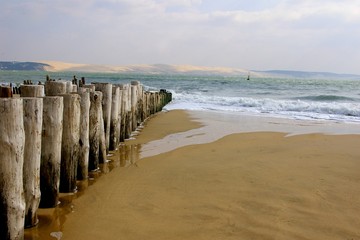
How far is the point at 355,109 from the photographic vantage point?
1827 centimetres

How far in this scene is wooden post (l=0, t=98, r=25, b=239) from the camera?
10.5ft

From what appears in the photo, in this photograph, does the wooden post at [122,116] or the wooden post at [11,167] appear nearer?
the wooden post at [11,167]

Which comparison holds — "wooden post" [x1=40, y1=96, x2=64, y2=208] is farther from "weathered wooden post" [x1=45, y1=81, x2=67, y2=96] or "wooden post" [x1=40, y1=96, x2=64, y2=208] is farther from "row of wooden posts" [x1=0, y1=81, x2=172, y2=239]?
"weathered wooden post" [x1=45, y1=81, x2=67, y2=96]

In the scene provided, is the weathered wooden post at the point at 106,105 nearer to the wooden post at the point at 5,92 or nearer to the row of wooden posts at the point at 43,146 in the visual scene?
the row of wooden posts at the point at 43,146

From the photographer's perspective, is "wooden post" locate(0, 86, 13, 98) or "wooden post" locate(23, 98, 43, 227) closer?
"wooden post" locate(0, 86, 13, 98)

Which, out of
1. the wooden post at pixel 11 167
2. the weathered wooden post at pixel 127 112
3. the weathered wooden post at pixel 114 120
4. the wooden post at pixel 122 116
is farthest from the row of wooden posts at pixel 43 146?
the weathered wooden post at pixel 127 112

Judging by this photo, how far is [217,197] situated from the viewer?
4777 millimetres

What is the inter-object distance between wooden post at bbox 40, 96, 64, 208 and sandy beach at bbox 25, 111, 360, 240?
0.18m

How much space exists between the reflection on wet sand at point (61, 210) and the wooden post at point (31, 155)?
141 mm

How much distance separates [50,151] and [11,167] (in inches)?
38.7

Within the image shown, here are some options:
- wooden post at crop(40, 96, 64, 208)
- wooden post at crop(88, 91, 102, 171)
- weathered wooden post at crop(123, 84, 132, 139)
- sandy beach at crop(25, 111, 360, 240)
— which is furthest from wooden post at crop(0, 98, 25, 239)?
weathered wooden post at crop(123, 84, 132, 139)

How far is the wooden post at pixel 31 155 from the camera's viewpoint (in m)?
3.61

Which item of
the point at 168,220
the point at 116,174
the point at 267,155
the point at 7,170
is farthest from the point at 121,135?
the point at 7,170

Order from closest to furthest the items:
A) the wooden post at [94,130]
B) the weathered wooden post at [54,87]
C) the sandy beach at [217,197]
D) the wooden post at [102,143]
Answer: the sandy beach at [217,197], the weathered wooden post at [54,87], the wooden post at [94,130], the wooden post at [102,143]
